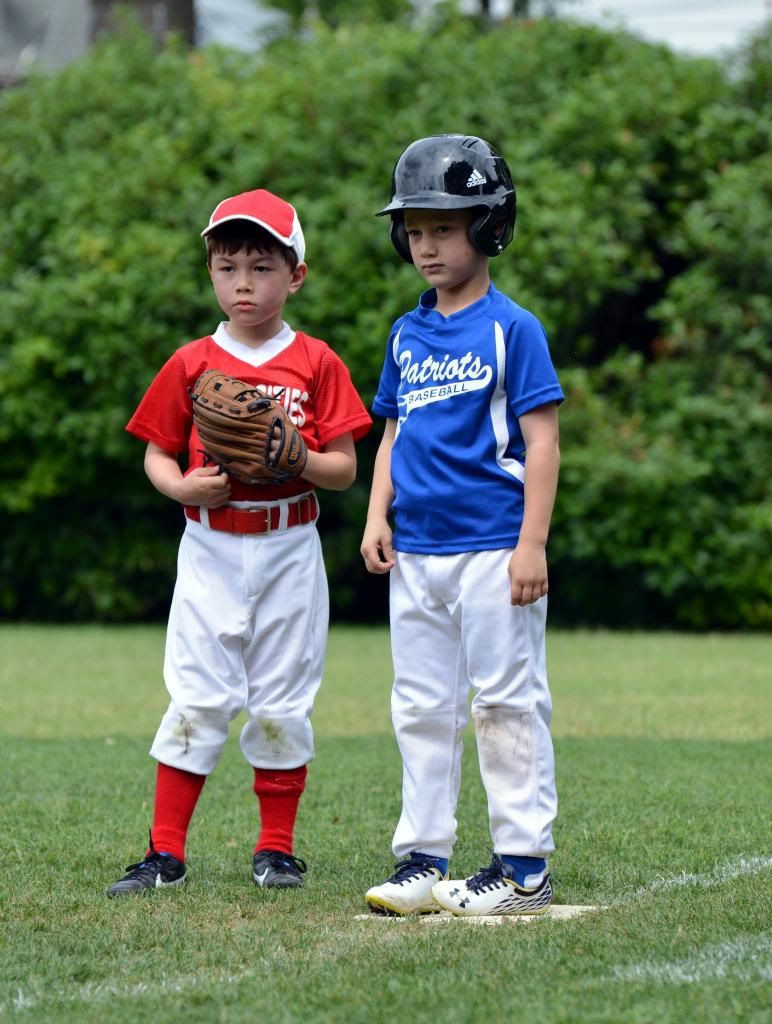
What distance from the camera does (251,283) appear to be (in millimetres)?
4629

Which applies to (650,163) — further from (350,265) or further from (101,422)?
(101,422)

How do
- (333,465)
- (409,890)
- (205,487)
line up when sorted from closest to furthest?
Answer: (409,890) → (205,487) → (333,465)

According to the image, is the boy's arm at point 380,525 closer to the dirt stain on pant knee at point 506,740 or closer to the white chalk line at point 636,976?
the dirt stain on pant knee at point 506,740

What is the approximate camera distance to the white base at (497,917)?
400cm

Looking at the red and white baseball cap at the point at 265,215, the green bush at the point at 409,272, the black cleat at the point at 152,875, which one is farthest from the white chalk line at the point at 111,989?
the green bush at the point at 409,272

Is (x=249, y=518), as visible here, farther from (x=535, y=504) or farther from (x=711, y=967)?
(x=711, y=967)

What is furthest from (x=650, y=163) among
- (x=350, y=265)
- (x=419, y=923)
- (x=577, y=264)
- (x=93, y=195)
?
(x=419, y=923)

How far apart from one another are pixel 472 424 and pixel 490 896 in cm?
124

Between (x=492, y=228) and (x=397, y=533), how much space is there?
873 mm

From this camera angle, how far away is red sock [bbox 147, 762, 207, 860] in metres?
4.59

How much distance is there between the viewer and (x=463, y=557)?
165 inches

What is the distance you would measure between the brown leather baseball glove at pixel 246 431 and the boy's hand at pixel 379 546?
1.04 ft

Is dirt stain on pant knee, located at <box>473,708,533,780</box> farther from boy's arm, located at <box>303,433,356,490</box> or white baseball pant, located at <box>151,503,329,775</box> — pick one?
boy's arm, located at <box>303,433,356,490</box>

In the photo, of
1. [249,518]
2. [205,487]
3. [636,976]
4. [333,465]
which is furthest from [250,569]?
[636,976]
